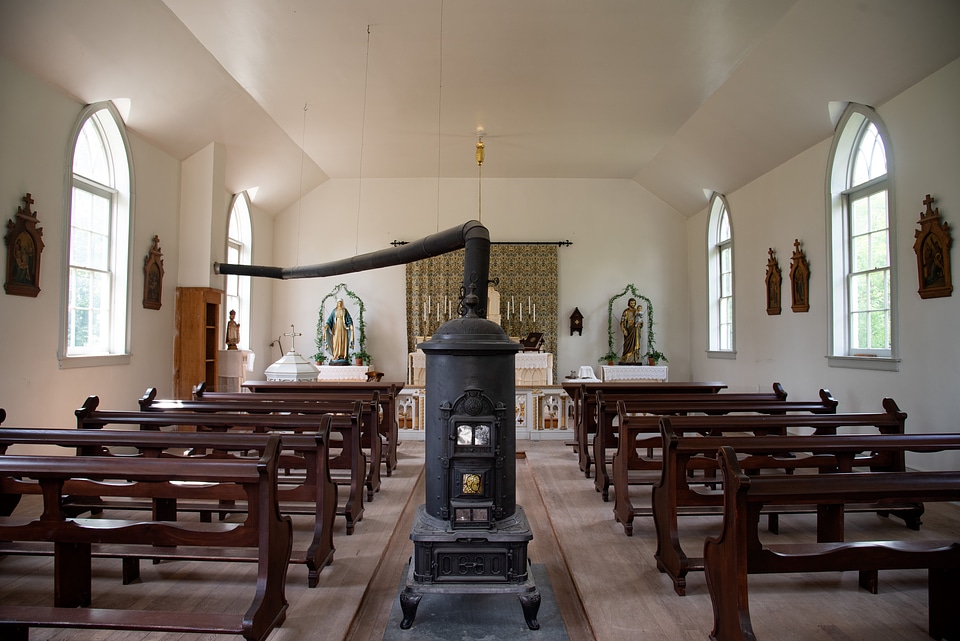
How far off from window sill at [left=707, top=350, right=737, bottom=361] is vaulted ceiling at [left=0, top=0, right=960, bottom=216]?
2527mm

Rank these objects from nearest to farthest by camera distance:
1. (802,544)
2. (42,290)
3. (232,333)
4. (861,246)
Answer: (802,544), (42,290), (861,246), (232,333)

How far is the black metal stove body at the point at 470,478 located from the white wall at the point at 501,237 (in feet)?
27.0

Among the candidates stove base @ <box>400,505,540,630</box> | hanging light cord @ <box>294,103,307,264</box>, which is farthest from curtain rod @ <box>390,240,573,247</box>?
stove base @ <box>400,505,540,630</box>

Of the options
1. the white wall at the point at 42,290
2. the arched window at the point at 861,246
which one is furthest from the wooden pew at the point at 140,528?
the arched window at the point at 861,246

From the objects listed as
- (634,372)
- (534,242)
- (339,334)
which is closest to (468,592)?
(634,372)

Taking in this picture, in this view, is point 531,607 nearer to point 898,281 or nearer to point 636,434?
point 636,434

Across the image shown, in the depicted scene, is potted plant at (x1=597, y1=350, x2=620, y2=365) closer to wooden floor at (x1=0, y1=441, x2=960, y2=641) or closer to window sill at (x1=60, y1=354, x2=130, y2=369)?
wooden floor at (x1=0, y1=441, x2=960, y2=641)

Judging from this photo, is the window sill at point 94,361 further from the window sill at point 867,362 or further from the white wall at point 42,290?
the window sill at point 867,362

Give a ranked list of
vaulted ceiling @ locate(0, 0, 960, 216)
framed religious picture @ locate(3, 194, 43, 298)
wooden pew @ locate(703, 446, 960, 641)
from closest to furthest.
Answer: wooden pew @ locate(703, 446, 960, 641) < framed religious picture @ locate(3, 194, 43, 298) < vaulted ceiling @ locate(0, 0, 960, 216)

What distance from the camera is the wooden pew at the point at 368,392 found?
544cm

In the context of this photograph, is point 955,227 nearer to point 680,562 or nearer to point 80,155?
point 680,562

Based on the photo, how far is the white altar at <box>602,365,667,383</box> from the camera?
10.2 m

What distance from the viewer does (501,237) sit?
36.7 feet

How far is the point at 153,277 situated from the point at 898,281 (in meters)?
7.82
